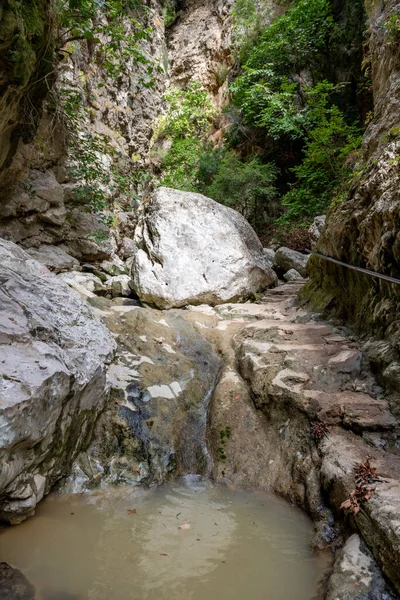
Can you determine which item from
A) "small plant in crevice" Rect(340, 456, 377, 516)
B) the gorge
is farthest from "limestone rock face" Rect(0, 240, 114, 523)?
"small plant in crevice" Rect(340, 456, 377, 516)

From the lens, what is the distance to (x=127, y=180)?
804 cm

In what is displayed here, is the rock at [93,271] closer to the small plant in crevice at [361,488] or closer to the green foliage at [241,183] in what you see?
the green foliage at [241,183]

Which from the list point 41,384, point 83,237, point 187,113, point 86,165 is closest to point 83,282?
point 83,237

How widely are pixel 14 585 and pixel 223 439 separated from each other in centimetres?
236

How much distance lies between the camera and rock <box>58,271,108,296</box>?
6.80 metres

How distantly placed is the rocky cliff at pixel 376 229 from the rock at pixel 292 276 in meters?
2.82

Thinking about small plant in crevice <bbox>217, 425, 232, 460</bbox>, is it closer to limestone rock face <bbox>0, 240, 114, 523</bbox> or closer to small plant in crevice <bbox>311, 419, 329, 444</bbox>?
small plant in crevice <bbox>311, 419, 329, 444</bbox>

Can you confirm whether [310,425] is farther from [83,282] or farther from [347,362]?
[83,282]

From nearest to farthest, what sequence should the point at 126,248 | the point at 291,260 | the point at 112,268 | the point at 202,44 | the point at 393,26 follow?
1. the point at 393,26
2. the point at 112,268
3. the point at 291,260
4. the point at 126,248
5. the point at 202,44

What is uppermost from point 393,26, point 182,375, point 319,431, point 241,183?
point 393,26

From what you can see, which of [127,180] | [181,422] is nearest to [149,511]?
[181,422]

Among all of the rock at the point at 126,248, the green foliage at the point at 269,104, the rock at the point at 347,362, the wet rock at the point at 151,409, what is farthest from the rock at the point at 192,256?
the green foliage at the point at 269,104

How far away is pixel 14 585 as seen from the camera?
7.13 ft

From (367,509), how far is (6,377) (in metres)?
2.73
